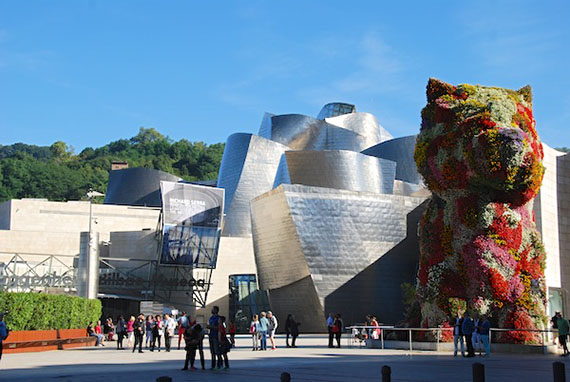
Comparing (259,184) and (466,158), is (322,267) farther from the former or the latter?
(259,184)

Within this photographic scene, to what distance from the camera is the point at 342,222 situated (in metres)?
38.4

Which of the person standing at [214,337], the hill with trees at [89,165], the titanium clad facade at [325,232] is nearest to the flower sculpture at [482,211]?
the person standing at [214,337]

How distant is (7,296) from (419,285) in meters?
14.1

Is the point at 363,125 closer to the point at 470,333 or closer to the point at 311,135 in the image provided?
the point at 311,135

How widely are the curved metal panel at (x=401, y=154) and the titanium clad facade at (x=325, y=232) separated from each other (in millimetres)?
21271

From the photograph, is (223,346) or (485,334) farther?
(485,334)

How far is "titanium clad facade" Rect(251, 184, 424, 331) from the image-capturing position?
37.8 metres

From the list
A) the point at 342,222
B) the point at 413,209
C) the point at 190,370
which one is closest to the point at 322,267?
the point at 342,222

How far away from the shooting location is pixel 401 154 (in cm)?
6128

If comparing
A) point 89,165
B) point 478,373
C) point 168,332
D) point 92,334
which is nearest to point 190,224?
point 92,334

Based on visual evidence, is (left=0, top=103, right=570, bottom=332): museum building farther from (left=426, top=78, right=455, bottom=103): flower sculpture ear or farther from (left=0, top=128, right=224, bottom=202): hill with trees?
(left=0, top=128, right=224, bottom=202): hill with trees

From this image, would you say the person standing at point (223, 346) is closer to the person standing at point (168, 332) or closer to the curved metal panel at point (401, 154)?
the person standing at point (168, 332)

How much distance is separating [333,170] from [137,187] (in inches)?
1878

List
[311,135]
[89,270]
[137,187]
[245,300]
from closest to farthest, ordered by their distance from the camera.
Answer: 1. [89,270]
2. [245,300]
3. [311,135]
4. [137,187]
